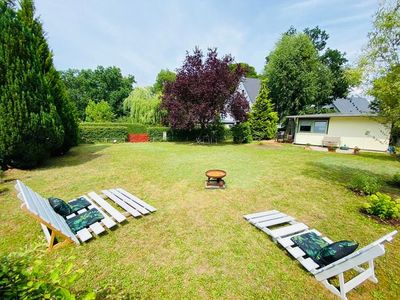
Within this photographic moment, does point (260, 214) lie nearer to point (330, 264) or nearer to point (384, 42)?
point (330, 264)

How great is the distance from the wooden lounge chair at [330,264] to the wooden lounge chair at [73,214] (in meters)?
2.86

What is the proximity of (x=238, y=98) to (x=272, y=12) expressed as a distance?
841cm

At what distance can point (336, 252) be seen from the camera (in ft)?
9.56

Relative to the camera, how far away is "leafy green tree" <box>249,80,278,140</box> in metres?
21.5

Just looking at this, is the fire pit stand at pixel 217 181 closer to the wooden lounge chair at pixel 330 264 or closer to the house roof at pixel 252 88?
the wooden lounge chair at pixel 330 264

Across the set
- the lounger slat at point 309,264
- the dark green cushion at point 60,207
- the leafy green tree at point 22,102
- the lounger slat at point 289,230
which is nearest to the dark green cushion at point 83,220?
the dark green cushion at point 60,207

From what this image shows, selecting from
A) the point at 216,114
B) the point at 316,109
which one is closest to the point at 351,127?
the point at 316,109

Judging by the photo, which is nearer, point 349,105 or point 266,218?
point 266,218

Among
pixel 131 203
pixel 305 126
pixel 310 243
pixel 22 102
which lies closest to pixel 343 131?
pixel 305 126

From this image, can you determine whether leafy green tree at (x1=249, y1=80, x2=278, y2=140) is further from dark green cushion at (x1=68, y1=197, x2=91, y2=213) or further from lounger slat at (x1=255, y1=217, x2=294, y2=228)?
dark green cushion at (x1=68, y1=197, x2=91, y2=213)

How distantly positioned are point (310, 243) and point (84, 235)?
425 centimetres

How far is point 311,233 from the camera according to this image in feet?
12.9

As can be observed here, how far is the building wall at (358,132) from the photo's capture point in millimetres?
16344

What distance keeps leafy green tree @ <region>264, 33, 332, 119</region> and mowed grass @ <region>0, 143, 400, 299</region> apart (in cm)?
1796
